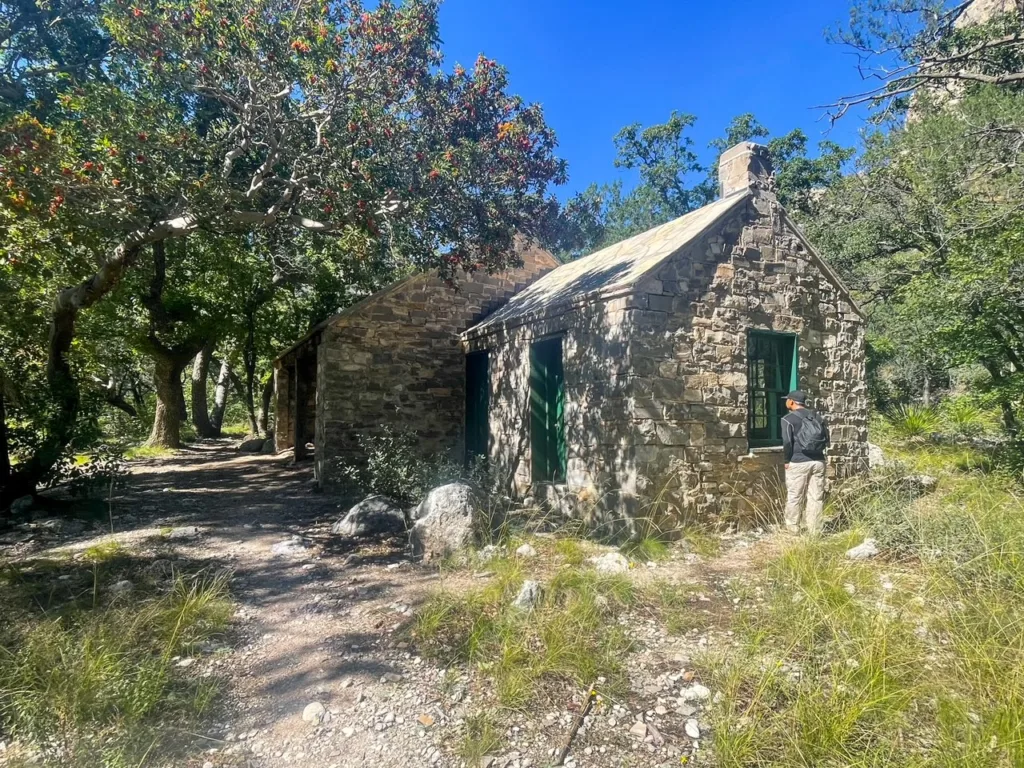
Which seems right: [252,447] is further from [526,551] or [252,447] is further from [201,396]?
[526,551]

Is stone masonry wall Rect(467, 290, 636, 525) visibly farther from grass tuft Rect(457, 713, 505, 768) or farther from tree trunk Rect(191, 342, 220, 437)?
tree trunk Rect(191, 342, 220, 437)

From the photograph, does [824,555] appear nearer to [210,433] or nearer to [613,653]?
[613,653]

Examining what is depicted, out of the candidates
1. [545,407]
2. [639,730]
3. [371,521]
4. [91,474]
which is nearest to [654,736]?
[639,730]

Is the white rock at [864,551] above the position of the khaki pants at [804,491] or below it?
below

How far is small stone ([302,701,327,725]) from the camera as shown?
11.0ft

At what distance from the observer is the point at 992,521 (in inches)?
202

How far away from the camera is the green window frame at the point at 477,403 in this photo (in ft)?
35.8

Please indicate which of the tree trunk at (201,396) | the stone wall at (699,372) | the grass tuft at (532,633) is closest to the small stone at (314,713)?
the grass tuft at (532,633)

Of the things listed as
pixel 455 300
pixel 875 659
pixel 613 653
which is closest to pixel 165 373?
pixel 455 300

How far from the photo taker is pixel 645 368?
702 centimetres

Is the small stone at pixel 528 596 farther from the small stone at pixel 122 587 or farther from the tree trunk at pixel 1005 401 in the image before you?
the tree trunk at pixel 1005 401

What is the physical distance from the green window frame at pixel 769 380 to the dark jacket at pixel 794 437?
2.46 ft

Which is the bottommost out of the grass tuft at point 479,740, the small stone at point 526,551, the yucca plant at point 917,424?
the grass tuft at point 479,740

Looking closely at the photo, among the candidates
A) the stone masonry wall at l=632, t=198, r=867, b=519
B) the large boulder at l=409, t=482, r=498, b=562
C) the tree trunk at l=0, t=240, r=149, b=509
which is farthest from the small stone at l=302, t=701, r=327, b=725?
the tree trunk at l=0, t=240, r=149, b=509
